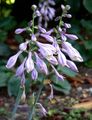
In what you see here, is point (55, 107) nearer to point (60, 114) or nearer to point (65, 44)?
point (60, 114)

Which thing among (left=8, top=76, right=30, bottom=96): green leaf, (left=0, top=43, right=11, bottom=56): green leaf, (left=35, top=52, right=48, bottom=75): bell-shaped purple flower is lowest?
(left=0, top=43, right=11, bottom=56): green leaf

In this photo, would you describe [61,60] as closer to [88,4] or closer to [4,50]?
[4,50]

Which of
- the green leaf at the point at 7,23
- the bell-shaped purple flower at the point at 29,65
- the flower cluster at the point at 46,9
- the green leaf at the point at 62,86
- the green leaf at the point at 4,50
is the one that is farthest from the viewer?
the green leaf at the point at 7,23

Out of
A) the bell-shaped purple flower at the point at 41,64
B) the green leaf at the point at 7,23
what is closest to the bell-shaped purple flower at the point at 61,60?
the bell-shaped purple flower at the point at 41,64

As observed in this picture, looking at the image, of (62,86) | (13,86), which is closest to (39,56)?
(13,86)

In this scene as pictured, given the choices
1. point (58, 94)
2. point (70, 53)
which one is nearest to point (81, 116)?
point (58, 94)

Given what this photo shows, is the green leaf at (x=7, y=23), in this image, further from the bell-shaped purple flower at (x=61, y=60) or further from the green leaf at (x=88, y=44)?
the bell-shaped purple flower at (x=61, y=60)

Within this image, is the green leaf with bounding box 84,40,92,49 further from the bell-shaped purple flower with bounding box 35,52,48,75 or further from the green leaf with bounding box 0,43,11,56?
the bell-shaped purple flower with bounding box 35,52,48,75

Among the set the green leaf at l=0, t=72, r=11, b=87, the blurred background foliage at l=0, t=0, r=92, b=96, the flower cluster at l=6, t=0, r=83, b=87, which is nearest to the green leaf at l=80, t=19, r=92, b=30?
the blurred background foliage at l=0, t=0, r=92, b=96
